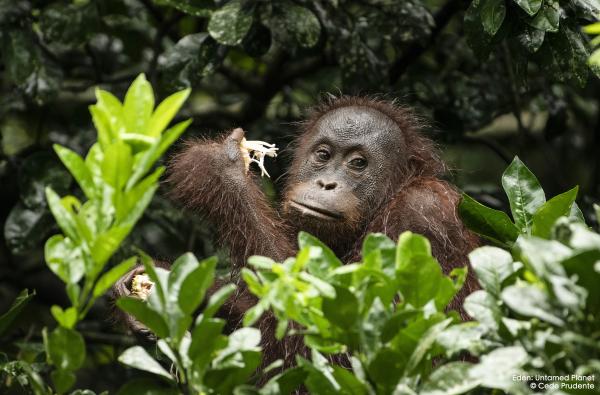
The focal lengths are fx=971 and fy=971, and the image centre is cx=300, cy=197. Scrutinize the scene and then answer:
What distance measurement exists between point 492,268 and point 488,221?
0.79 metres

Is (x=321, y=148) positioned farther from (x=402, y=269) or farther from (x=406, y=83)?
(x=402, y=269)

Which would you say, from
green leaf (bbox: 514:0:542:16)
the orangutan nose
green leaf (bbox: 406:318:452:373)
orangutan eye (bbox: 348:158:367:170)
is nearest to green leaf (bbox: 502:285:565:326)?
green leaf (bbox: 406:318:452:373)

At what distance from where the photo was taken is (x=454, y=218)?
4312 mm

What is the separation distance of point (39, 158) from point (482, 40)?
266cm

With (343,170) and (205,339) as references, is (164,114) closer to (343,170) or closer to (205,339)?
(205,339)

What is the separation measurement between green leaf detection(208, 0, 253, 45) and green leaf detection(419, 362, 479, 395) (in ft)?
8.99

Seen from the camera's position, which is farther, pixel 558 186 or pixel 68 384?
pixel 558 186

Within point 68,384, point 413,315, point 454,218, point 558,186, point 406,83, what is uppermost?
point 413,315

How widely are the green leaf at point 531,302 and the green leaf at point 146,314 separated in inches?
35.9

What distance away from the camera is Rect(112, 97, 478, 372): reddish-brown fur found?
4.21 metres

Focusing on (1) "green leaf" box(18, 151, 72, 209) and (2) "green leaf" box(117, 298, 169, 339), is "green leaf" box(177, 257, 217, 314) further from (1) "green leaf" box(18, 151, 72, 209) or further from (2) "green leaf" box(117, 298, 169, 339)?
(1) "green leaf" box(18, 151, 72, 209)

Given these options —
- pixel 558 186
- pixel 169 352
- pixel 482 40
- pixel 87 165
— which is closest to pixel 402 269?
pixel 169 352

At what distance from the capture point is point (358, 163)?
4.70 m

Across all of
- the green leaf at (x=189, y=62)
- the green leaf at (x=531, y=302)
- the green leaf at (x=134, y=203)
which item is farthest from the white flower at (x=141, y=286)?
the green leaf at (x=531, y=302)
